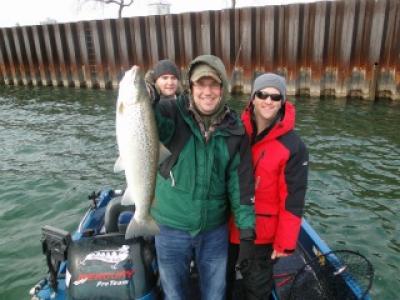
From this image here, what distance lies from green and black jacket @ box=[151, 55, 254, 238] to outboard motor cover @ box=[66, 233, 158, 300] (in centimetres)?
61

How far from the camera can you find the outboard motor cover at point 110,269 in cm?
332

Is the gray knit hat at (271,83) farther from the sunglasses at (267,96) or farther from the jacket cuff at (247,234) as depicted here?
the jacket cuff at (247,234)

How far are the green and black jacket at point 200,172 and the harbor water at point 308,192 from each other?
3.30m

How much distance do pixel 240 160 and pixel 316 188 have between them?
17.4ft

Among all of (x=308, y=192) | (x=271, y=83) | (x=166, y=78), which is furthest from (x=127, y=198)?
(x=308, y=192)

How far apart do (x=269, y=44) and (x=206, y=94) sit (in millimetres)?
13320

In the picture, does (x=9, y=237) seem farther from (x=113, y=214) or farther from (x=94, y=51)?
(x=94, y=51)

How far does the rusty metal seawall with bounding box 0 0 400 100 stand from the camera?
14016mm

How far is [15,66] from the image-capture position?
72.2 ft

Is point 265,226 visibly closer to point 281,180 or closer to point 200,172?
point 281,180

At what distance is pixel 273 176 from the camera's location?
337cm

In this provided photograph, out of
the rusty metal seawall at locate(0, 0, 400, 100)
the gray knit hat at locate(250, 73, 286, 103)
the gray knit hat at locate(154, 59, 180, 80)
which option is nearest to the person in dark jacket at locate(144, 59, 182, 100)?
the gray knit hat at locate(154, 59, 180, 80)

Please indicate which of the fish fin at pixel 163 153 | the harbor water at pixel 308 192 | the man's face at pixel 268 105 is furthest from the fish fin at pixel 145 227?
the harbor water at pixel 308 192

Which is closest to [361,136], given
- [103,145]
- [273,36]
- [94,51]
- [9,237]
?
[273,36]
